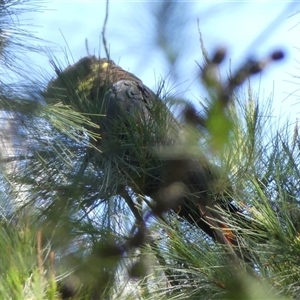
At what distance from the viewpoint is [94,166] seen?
167cm

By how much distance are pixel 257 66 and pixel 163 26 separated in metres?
0.28

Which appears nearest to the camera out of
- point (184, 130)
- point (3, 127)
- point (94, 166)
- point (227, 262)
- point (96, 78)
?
point (3, 127)

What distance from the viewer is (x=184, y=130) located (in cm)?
152

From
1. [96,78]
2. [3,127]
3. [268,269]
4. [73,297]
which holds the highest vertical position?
[96,78]

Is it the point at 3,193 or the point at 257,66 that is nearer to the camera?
the point at 257,66

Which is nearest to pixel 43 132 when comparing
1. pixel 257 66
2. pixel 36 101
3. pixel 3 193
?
pixel 36 101

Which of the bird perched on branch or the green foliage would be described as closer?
the green foliage

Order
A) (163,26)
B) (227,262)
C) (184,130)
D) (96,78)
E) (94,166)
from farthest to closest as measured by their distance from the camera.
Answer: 1. (96,78)
2. (94,166)
3. (184,130)
4. (227,262)
5. (163,26)

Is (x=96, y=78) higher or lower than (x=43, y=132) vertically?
higher

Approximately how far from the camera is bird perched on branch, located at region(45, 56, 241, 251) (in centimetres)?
164

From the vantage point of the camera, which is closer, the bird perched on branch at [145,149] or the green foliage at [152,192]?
the green foliage at [152,192]

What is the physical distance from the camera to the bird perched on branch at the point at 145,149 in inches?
64.6

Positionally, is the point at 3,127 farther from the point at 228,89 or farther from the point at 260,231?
the point at 260,231

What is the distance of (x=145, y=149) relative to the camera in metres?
1.67
